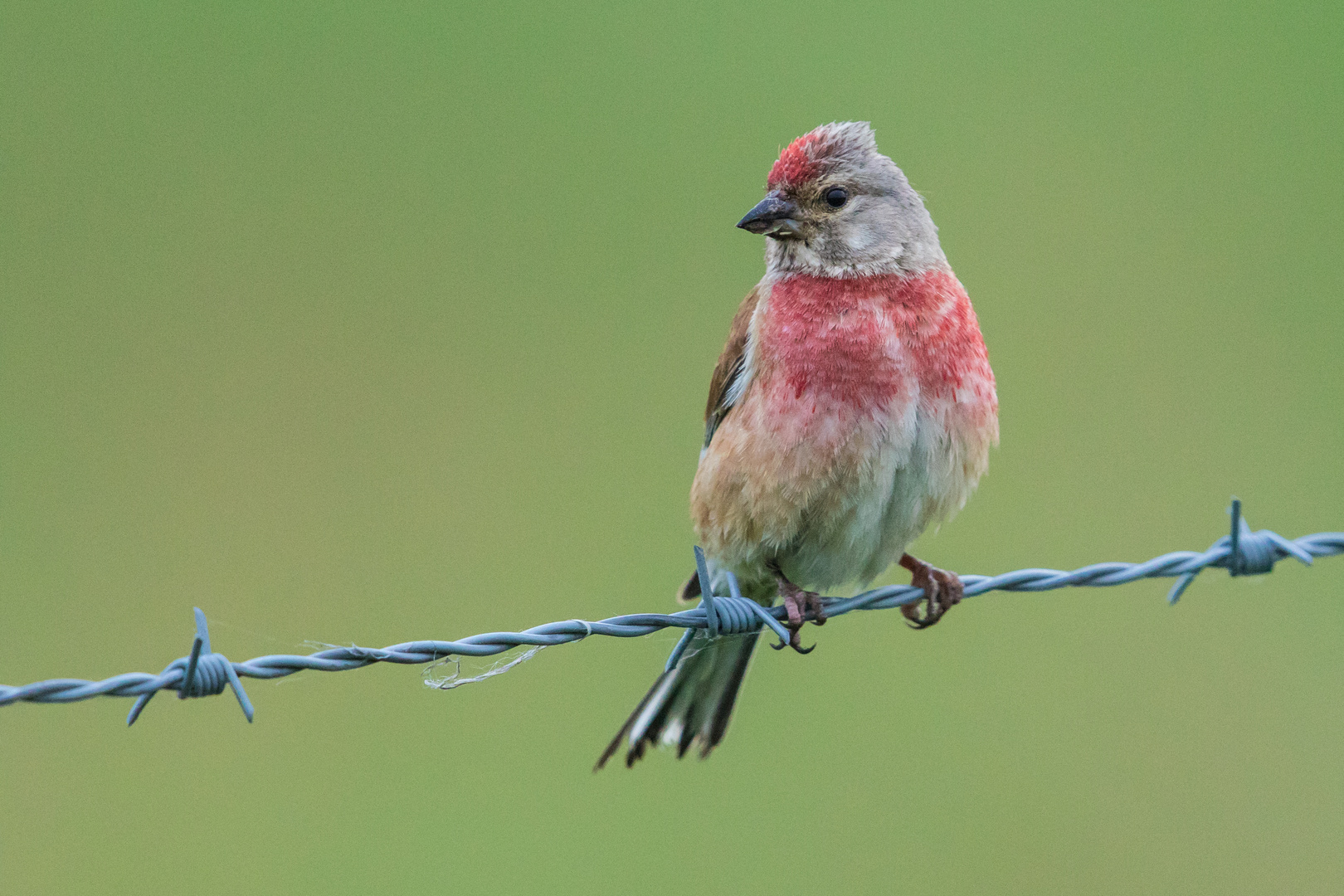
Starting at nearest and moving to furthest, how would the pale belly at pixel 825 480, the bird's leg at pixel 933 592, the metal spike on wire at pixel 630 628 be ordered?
the metal spike on wire at pixel 630 628 < the pale belly at pixel 825 480 < the bird's leg at pixel 933 592

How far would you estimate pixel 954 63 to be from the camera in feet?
25.4

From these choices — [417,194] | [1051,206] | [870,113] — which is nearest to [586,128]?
[417,194]

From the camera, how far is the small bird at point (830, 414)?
153 inches

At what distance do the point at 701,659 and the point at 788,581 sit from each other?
→ 15.2 inches

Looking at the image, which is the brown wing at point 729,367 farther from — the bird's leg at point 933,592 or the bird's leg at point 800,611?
the bird's leg at point 933,592

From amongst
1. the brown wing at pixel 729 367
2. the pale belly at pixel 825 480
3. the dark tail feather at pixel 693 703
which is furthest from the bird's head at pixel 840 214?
the dark tail feather at pixel 693 703

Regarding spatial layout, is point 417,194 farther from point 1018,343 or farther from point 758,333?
point 758,333

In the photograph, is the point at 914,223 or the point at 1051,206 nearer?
the point at 914,223

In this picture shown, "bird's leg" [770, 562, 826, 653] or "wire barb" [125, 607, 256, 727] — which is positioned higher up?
"wire barb" [125, 607, 256, 727]

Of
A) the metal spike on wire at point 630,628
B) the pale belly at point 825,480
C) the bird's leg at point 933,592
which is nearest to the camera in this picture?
the metal spike on wire at point 630,628

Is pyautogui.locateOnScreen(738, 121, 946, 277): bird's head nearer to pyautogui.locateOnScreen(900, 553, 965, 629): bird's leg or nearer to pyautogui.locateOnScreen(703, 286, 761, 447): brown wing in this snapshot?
pyautogui.locateOnScreen(703, 286, 761, 447): brown wing

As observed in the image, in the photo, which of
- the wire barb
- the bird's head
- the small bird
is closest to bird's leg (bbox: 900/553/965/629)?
the small bird

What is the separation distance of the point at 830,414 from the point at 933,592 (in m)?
0.77

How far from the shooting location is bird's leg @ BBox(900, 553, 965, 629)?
13.8 feet
